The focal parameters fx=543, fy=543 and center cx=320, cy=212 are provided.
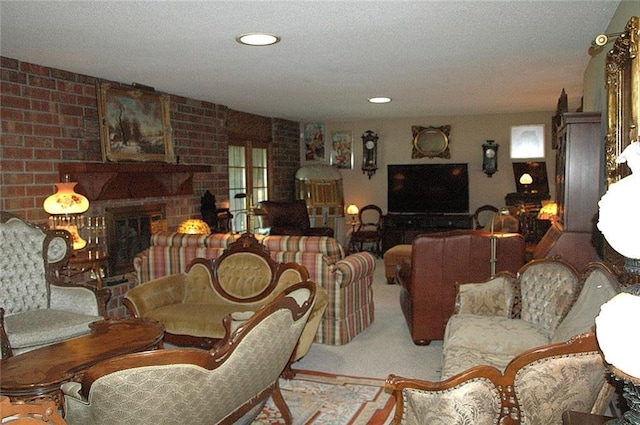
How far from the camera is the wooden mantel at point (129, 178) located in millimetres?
4902

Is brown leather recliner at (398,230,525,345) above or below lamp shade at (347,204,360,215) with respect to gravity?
below

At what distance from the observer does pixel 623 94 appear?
9.08ft

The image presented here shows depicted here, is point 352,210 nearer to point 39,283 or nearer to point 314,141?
point 314,141

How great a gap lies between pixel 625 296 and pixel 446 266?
3.02 meters

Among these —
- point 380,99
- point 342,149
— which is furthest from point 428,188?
point 380,99

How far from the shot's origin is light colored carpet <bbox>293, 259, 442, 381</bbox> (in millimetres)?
4046

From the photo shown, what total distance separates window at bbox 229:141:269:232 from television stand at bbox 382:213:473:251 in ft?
7.10

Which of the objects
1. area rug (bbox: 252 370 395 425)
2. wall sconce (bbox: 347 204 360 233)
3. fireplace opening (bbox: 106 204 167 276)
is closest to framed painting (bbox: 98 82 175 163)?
fireplace opening (bbox: 106 204 167 276)

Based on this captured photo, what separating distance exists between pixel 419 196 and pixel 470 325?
234 inches

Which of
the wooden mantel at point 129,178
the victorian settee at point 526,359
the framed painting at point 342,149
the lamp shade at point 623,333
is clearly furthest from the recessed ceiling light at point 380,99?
the lamp shade at point 623,333

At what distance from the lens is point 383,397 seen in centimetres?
356

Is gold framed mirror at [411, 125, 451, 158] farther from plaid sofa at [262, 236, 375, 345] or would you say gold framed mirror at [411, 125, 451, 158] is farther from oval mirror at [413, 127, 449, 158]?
plaid sofa at [262, 236, 375, 345]

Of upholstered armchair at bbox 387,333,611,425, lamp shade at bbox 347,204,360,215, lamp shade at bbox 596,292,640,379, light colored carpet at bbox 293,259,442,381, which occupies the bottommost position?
light colored carpet at bbox 293,259,442,381

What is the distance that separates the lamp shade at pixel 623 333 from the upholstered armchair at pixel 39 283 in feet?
10.7
